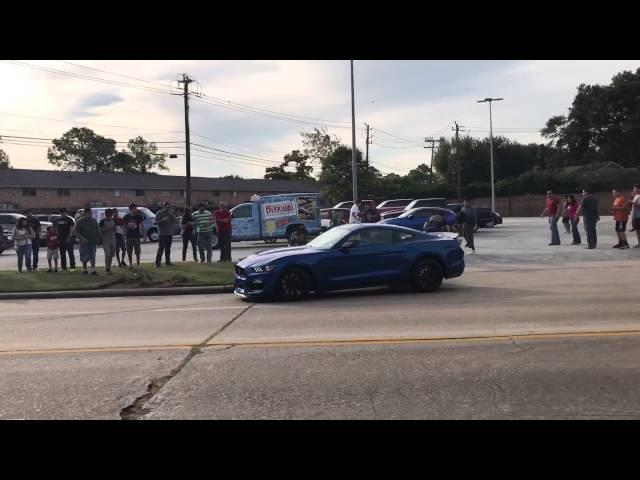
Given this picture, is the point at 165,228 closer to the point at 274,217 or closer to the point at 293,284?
the point at 293,284

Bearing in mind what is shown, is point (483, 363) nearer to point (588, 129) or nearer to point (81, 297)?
point (81, 297)

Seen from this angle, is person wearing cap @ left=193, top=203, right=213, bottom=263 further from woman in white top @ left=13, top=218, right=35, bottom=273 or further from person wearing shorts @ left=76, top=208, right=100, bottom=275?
A: woman in white top @ left=13, top=218, right=35, bottom=273

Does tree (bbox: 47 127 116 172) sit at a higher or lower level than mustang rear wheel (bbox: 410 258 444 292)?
higher

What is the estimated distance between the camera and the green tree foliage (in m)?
79.9

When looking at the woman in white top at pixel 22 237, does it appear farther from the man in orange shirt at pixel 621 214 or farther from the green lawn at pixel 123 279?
the man in orange shirt at pixel 621 214

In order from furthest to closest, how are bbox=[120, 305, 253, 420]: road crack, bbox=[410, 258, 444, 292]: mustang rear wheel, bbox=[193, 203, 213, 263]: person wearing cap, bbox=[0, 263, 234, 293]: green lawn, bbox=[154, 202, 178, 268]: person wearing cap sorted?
bbox=[193, 203, 213, 263]: person wearing cap, bbox=[154, 202, 178, 268]: person wearing cap, bbox=[0, 263, 234, 293]: green lawn, bbox=[410, 258, 444, 292]: mustang rear wheel, bbox=[120, 305, 253, 420]: road crack

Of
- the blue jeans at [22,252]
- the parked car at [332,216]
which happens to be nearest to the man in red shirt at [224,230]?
the blue jeans at [22,252]

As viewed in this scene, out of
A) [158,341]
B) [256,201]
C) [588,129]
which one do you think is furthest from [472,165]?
[158,341]

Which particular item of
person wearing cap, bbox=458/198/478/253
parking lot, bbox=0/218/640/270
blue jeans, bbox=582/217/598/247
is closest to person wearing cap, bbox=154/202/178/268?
parking lot, bbox=0/218/640/270

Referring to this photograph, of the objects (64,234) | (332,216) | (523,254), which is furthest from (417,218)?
(64,234)

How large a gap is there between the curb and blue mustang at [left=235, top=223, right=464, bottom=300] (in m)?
1.90

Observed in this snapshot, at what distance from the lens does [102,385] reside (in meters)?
5.86

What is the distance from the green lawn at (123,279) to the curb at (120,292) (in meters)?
0.26
